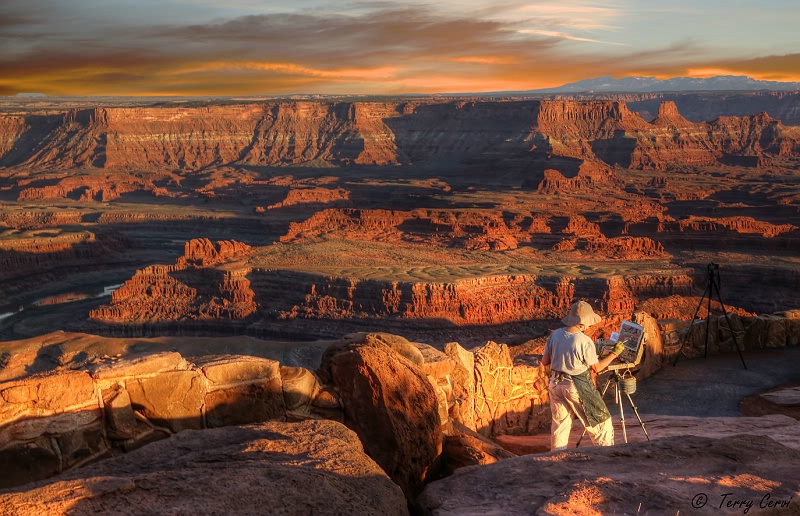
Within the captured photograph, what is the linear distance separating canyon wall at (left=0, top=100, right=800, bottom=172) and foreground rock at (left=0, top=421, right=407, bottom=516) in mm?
141464

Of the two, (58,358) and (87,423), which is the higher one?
(87,423)

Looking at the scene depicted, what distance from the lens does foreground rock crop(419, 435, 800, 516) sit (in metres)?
7.73

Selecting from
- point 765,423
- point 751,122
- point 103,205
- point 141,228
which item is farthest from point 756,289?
point 751,122

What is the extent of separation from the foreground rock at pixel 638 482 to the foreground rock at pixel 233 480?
90cm

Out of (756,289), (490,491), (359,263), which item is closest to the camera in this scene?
(490,491)

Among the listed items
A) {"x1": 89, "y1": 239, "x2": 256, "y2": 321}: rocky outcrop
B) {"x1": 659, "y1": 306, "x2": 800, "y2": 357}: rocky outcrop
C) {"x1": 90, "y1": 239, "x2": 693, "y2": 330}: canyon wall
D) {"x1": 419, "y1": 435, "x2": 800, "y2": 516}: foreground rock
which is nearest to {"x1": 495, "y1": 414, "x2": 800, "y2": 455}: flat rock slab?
{"x1": 419, "y1": 435, "x2": 800, "y2": 516}: foreground rock

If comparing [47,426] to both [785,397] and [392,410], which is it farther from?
[785,397]

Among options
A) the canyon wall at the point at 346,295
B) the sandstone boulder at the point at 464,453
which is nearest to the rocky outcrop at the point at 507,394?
the sandstone boulder at the point at 464,453

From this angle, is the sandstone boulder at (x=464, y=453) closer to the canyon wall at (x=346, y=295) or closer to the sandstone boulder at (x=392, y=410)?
the sandstone boulder at (x=392, y=410)

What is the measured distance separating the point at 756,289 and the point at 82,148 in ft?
508

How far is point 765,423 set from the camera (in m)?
14.4

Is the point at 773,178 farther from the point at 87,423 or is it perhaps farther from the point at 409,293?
the point at 87,423

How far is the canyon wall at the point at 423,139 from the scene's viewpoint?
162250mm

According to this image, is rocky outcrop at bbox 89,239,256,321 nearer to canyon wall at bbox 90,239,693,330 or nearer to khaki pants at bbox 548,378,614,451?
canyon wall at bbox 90,239,693,330
